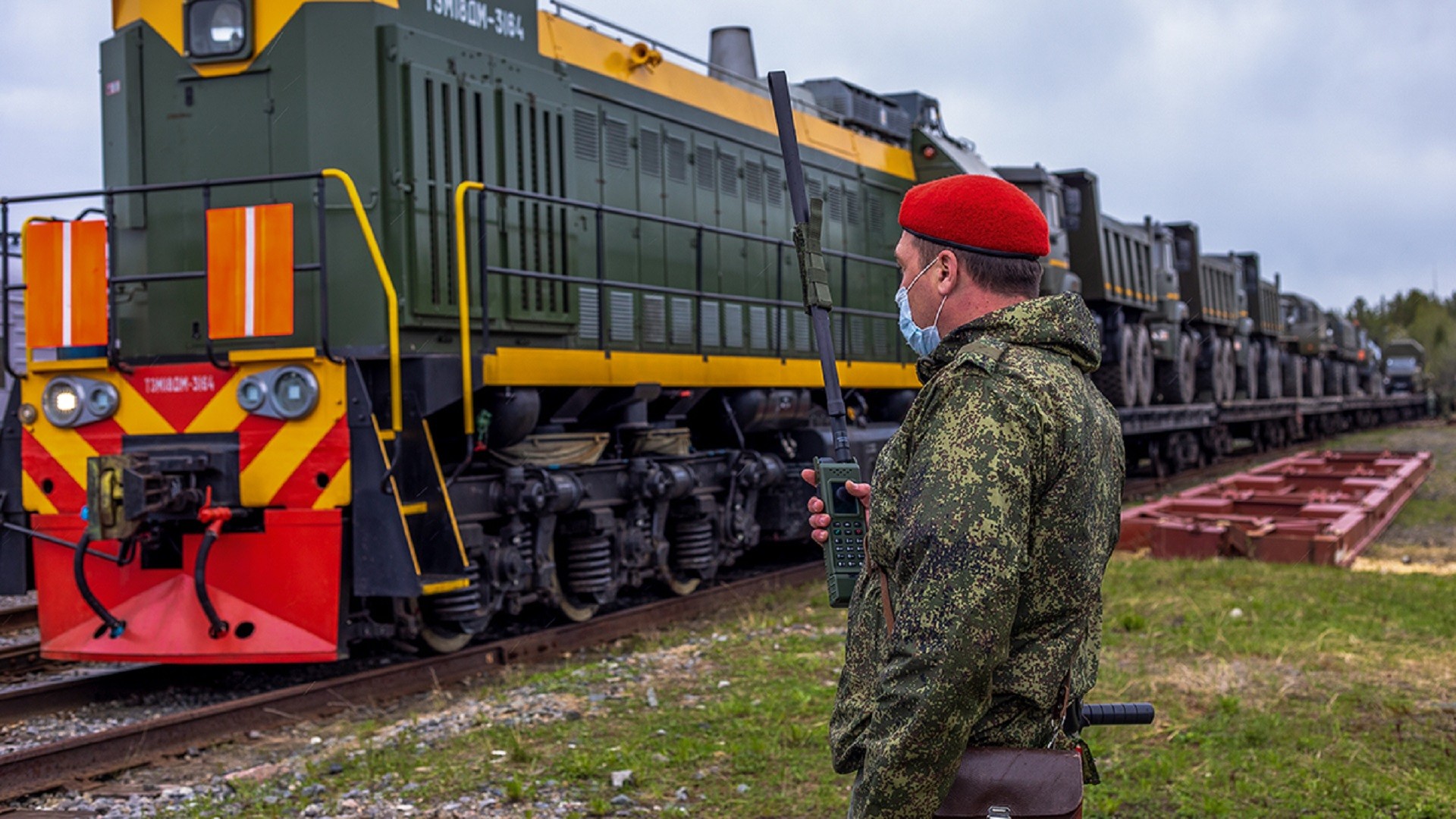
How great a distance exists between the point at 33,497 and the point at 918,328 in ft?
18.6

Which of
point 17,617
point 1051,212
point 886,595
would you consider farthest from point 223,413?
point 1051,212

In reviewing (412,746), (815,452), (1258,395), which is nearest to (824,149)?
(815,452)

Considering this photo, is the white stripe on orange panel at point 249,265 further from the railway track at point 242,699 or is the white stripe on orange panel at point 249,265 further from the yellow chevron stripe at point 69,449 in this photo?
the railway track at point 242,699

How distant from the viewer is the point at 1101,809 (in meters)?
4.18

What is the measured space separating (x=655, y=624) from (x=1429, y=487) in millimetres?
13594

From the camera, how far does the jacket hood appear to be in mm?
2047

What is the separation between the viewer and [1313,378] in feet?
106

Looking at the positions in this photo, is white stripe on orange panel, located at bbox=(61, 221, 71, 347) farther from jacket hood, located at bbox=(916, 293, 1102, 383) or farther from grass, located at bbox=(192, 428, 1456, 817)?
jacket hood, located at bbox=(916, 293, 1102, 383)

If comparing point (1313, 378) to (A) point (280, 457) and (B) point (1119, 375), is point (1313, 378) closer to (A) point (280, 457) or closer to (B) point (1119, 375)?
(B) point (1119, 375)

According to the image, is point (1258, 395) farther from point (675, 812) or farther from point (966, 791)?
point (966, 791)

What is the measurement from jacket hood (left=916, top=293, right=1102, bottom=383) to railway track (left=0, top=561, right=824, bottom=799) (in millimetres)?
4162

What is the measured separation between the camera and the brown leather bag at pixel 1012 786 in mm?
1949

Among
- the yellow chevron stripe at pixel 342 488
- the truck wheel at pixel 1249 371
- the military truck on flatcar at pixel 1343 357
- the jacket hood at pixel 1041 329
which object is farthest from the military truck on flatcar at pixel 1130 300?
the military truck on flatcar at pixel 1343 357

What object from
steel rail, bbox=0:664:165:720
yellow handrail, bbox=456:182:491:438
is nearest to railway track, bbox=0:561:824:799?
steel rail, bbox=0:664:165:720
